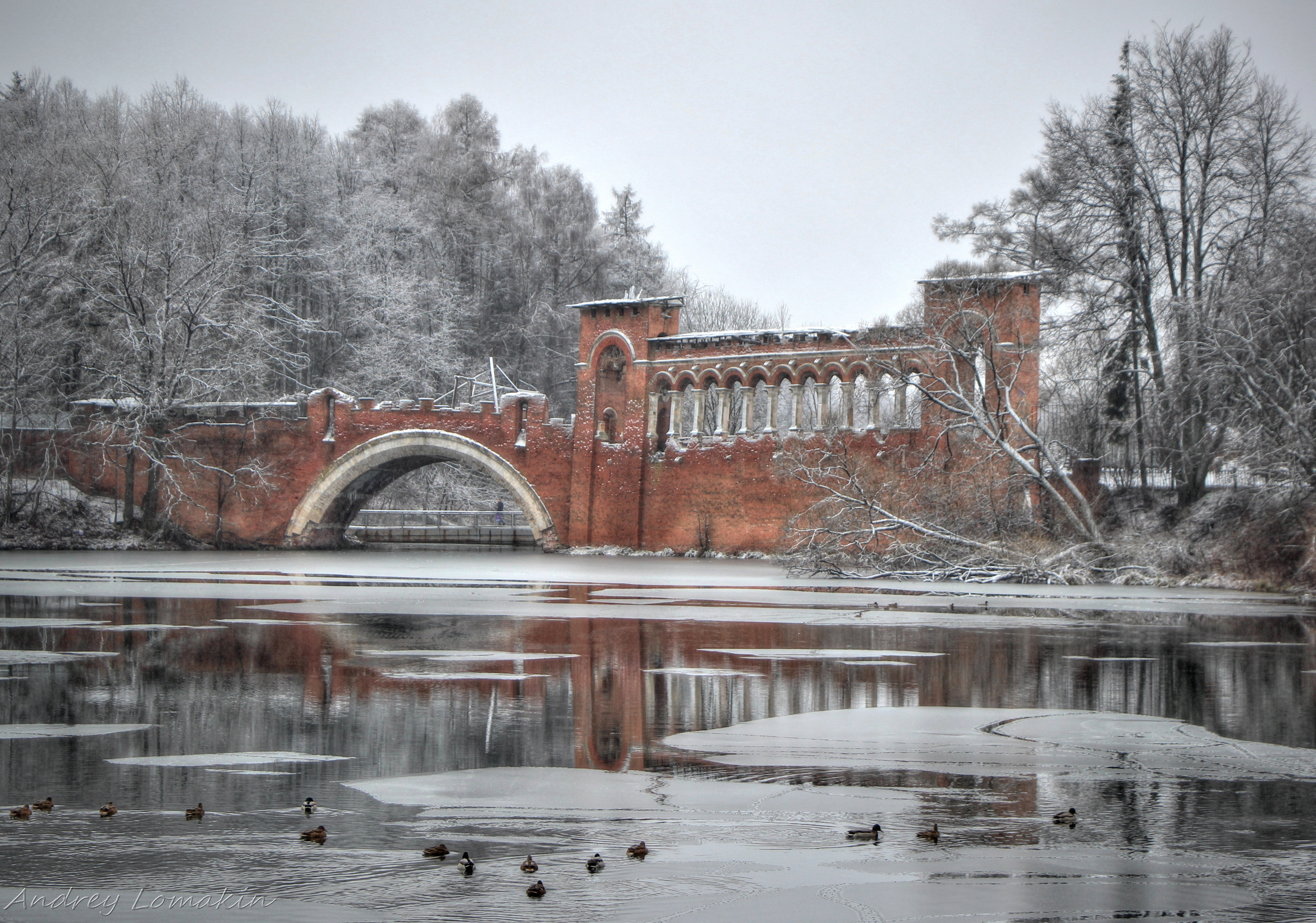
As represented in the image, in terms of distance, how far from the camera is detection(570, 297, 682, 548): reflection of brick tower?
37.5 m

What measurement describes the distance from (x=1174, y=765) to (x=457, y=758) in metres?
3.32

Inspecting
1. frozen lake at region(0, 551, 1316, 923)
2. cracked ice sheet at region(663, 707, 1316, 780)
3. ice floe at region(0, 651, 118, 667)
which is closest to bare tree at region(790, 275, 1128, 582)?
frozen lake at region(0, 551, 1316, 923)

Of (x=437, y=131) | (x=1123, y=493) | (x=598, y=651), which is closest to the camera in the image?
(x=598, y=651)

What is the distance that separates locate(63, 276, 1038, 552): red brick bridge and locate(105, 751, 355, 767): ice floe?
2840cm

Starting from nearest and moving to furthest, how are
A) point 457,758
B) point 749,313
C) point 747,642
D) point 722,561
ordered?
point 457,758 < point 747,642 < point 722,561 < point 749,313

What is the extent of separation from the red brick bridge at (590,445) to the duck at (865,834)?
2939 cm

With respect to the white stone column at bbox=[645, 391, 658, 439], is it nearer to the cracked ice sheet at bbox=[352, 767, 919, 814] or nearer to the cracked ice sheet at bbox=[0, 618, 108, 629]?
the cracked ice sheet at bbox=[0, 618, 108, 629]

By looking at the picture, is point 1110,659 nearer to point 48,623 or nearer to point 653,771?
point 653,771

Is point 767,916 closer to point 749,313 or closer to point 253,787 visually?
point 253,787

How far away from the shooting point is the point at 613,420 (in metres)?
39.4

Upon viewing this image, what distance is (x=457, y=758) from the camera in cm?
620

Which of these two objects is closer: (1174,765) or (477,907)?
(477,907)

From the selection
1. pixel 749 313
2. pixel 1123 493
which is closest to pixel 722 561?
pixel 1123 493

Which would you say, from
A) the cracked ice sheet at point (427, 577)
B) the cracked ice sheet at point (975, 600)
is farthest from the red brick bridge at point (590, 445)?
the cracked ice sheet at point (975, 600)
